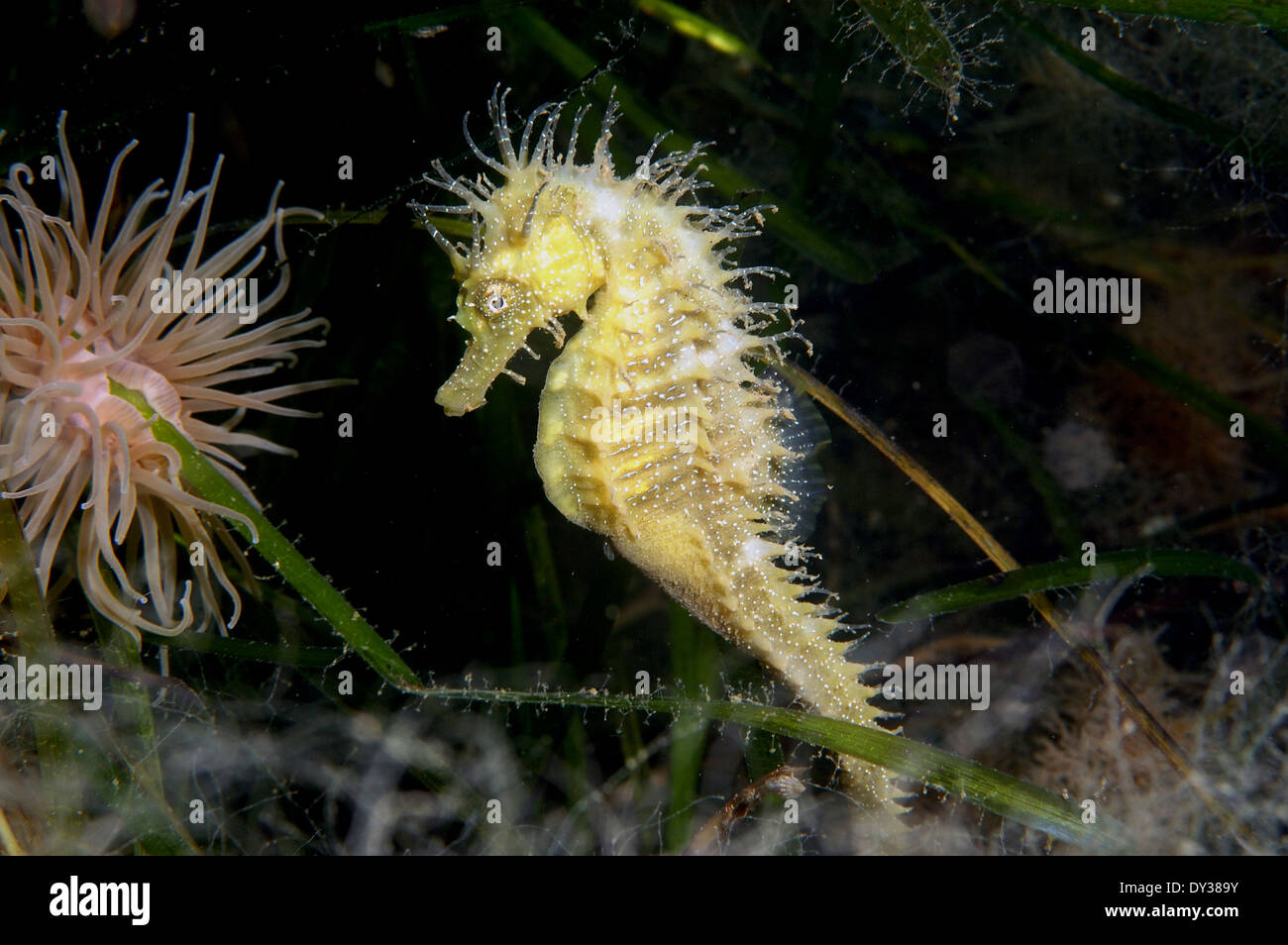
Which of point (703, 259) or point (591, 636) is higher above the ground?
point (703, 259)

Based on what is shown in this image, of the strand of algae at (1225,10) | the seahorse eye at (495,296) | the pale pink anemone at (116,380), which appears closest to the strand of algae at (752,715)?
the pale pink anemone at (116,380)

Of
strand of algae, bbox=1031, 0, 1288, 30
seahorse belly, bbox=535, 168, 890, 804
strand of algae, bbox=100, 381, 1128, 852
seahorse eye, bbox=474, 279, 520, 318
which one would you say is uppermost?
strand of algae, bbox=1031, 0, 1288, 30

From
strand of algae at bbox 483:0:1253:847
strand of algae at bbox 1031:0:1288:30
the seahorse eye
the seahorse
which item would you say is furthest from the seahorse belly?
strand of algae at bbox 1031:0:1288:30

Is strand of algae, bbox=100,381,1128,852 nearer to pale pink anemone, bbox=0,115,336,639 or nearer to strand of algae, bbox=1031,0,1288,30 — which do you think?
pale pink anemone, bbox=0,115,336,639

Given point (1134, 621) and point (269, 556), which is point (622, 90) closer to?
point (269, 556)

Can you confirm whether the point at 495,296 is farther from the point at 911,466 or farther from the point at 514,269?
the point at 911,466

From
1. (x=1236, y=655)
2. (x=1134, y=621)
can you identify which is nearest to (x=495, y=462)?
(x=1134, y=621)
